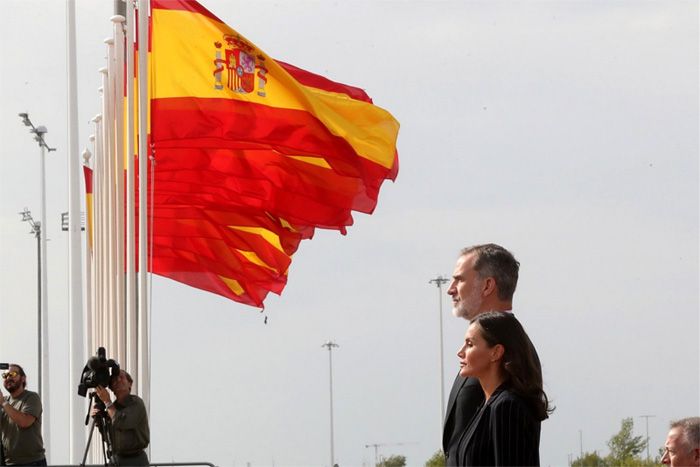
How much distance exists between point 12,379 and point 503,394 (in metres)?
7.89

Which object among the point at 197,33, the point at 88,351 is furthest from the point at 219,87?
the point at 88,351

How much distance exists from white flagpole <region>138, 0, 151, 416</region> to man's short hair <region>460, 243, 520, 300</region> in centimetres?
1027

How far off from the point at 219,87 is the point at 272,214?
8.16ft

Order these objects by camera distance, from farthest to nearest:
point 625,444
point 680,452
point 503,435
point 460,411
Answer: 1. point 625,444
2. point 680,452
3. point 460,411
4. point 503,435

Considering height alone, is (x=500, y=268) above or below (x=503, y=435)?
above

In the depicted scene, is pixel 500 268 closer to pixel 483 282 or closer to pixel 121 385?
pixel 483 282

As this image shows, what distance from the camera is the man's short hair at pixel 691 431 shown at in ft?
23.5

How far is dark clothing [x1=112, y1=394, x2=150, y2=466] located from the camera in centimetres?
1085

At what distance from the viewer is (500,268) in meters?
6.70

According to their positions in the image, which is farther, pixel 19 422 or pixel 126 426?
pixel 19 422

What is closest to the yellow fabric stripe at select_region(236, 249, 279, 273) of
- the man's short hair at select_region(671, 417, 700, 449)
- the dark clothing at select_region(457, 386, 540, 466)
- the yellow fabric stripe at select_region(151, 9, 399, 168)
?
the yellow fabric stripe at select_region(151, 9, 399, 168)

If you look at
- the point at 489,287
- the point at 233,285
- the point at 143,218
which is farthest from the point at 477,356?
the point at 233,285

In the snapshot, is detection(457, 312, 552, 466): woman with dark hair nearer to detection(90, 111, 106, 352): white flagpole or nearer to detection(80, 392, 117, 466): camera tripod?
detection(80, 392, 117, 466): camera tripod

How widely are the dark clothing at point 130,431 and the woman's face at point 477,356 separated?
5484 millimetres
